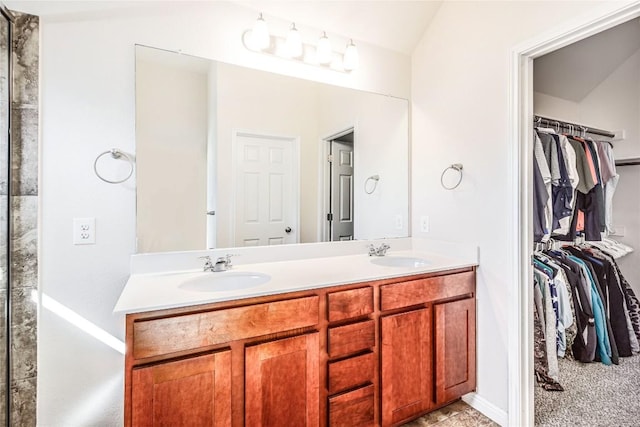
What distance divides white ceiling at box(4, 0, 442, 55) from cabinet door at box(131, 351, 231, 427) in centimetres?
160

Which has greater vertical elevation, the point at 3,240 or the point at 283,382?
the point at 3,240

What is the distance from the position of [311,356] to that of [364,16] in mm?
1946

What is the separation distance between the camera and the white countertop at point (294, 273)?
1.17 metres

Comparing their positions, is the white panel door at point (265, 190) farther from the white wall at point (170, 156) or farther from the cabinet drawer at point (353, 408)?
the cabinet drawer at point (353, 408)

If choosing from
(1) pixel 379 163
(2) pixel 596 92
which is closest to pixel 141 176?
(1) pixel 379 163

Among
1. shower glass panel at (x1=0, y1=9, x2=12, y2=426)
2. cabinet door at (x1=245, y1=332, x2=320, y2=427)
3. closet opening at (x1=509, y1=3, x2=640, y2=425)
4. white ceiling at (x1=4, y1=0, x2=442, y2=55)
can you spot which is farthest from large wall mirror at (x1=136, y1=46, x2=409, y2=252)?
closet opening at (x1=509, y1=3, x2=640, y2=425)

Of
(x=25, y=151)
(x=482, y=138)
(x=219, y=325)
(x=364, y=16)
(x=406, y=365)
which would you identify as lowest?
(x=406, y=365)

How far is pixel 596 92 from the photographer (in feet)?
9.11

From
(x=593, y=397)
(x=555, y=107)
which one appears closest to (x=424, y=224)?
(x=593, y=397)

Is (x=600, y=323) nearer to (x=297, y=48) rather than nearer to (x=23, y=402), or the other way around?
(x=297, y=48)

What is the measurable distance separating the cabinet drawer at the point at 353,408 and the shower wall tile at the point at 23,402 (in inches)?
50.4

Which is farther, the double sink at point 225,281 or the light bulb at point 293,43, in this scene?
the light bulb at point 293,43

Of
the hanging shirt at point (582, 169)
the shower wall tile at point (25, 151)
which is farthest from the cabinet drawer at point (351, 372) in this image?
the hanging shirt at point (582, 169)

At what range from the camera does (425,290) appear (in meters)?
1.66
